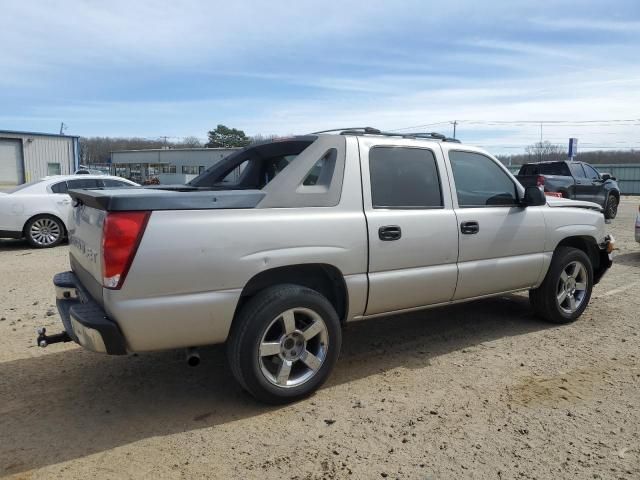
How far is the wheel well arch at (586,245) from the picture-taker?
5449mm

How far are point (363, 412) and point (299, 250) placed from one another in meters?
1.16

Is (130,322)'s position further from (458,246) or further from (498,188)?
(498,188)

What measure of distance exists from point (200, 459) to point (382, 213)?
2075 mm

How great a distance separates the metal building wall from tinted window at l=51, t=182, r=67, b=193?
22743 mm

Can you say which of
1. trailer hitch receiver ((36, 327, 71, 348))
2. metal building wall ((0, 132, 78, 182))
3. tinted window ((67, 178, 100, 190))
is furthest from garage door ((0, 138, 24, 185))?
trailer hitch receiver ((36, 327, 71, 348))

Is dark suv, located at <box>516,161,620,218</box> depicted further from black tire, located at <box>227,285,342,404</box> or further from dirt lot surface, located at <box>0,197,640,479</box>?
black tire, located at <box>227,285,342,404</box>

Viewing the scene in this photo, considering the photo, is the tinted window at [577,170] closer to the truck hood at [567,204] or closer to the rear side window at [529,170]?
the rear side window at [529,170]

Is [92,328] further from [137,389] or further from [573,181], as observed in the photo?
[573,181]

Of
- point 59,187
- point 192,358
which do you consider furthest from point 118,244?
point 59,187

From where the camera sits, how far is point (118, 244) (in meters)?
2.95

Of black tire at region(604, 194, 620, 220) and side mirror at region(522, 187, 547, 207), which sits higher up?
side mirror at region(522, 187, 547, 207)

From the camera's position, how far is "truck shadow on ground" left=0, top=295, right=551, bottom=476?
3174 mm

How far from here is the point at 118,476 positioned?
2.79 meters

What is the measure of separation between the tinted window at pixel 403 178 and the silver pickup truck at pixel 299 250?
0.04 ft
